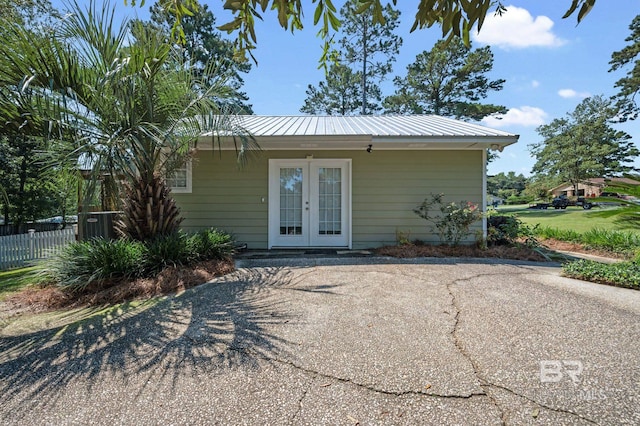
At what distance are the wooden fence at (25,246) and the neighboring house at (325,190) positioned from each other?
4.17 meters

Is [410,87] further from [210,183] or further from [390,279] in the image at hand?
[390,279]

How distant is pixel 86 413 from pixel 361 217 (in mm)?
6450

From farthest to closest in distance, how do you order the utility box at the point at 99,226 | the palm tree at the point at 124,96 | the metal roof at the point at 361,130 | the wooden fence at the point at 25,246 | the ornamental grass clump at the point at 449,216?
the wooden fence at the point at 25,246, the ornamental grass clump at the point at 449,216, the metal roof at the point at 361,130, the utility box at the point at 99,226, the palm tree at the point at 124,96

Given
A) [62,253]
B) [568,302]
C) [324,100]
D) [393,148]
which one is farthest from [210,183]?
[324,100]

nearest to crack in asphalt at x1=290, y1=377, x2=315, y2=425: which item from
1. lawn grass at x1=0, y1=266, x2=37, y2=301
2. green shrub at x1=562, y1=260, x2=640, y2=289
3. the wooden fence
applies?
green shrub at x1=562, y1=260, x2=640, y2=289

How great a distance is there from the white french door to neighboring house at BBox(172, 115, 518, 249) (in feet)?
0.09

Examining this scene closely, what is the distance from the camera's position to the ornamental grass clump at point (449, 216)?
6.98 metres

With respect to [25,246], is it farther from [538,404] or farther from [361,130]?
[538,404]

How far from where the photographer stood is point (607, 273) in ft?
15.9

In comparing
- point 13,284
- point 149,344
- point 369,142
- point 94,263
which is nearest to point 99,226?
point 13,284

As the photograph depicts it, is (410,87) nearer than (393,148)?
No

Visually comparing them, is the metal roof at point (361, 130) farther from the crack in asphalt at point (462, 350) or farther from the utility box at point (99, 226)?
the crack in asphalt at point (462, 350)

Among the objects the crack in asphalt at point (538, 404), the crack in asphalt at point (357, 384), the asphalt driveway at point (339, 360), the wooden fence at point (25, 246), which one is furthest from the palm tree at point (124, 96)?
the wooden fence at point (25, 246)

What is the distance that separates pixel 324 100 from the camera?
25688 millimetres
